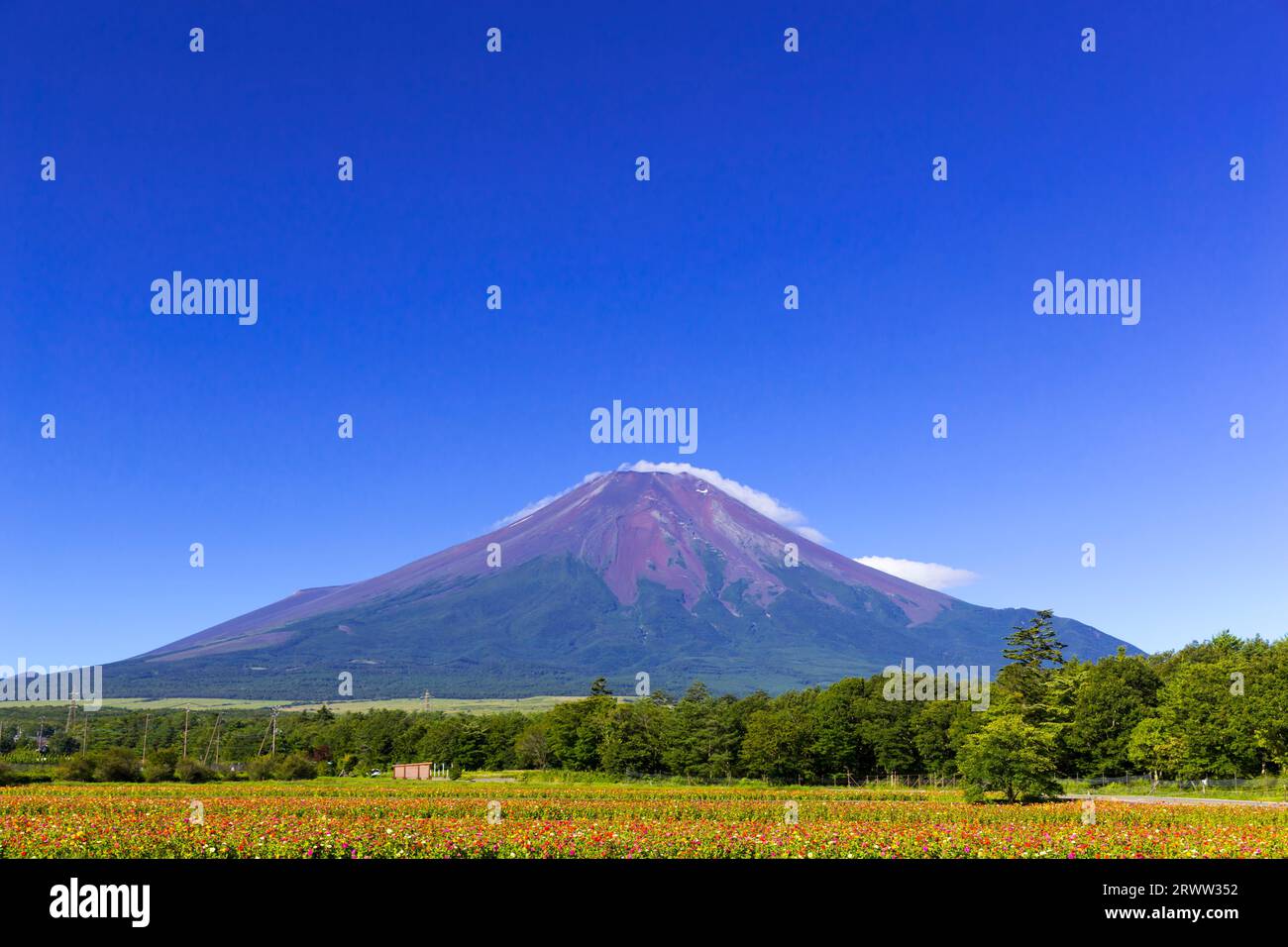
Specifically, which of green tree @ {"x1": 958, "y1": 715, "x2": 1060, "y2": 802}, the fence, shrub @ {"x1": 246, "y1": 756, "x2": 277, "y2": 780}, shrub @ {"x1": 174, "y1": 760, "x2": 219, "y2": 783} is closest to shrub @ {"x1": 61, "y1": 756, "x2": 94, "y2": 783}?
shrub @ {"x1": 174, "y1": 760, "x2": 219, "y2": 783}

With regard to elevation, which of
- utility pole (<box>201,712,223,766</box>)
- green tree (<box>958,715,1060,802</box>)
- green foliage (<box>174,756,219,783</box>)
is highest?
green tree (<box>958,715,1060,802</box>)

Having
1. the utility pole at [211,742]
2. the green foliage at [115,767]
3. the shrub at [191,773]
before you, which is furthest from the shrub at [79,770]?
the utility pole at [211,742]

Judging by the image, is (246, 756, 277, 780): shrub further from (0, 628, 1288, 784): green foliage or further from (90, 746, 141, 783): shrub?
(90, 746, 141, 783): shrub

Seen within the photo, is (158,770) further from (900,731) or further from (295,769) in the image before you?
(900,731)

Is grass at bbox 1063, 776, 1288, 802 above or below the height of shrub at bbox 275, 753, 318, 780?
above

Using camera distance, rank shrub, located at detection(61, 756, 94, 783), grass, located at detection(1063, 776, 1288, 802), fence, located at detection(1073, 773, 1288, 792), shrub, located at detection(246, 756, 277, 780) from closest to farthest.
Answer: grass, located at detection(1063, 776, 1288, 802) < fence, located at detection(1073, 773, 1288, 792) < shrub, located at detection(61, 756, 94, 783) < shrub, located at detection(246, 756, 277, 780)

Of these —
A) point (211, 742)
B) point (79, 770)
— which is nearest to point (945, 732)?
point (79, 770)

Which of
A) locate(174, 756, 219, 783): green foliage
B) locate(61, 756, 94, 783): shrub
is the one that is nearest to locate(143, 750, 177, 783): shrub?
locate(174, 756, 219, 783): green foliage

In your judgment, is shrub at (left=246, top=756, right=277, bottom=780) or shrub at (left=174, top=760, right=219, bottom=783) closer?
shrub at (left=174, top=760, right=219, bottom=783)

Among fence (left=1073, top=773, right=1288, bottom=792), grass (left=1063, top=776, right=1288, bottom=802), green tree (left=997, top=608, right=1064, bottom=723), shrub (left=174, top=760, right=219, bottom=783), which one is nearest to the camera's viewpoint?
grass (left=1063, top=776, right=1288, bottom=802)

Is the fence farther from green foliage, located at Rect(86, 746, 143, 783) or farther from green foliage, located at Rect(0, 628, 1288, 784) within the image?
green foliage, located at Rect(86, 746, 143, 783)
